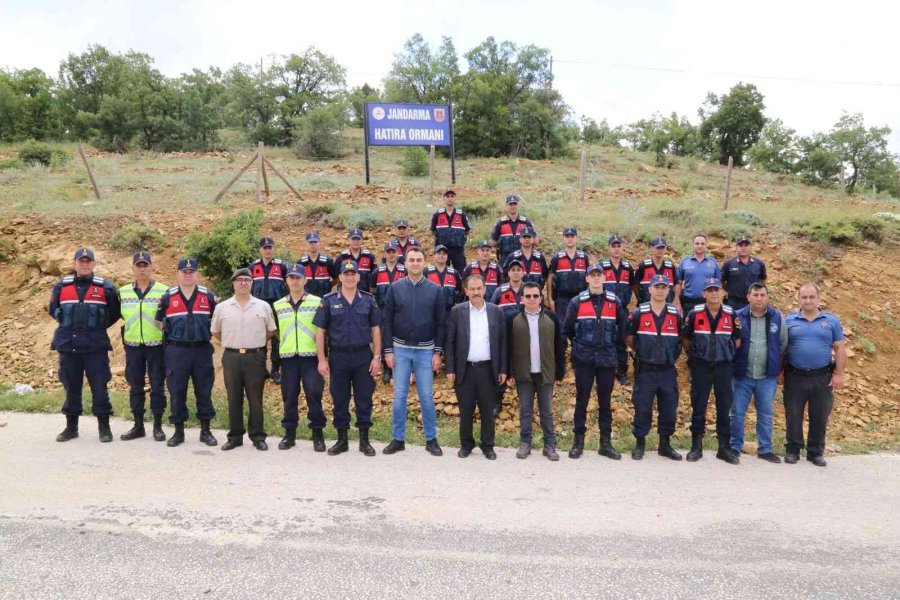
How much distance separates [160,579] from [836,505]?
4926mm

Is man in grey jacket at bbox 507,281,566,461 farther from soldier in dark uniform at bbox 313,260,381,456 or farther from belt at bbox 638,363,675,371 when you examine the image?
soldier in dark uniform at bbox 313,260,381,456

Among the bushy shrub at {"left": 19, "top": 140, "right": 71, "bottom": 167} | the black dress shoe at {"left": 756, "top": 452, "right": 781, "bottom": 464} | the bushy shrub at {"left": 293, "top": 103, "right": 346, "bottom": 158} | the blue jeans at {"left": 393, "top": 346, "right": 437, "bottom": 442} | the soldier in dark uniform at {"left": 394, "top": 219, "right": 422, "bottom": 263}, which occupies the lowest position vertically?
the black dress shoe at {"left": 756, "top": 452, "right": 781, "bottom": 464}

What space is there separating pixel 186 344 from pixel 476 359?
2.92 m

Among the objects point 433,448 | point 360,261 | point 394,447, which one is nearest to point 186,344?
point 394,447

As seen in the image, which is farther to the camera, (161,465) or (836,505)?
(161,465)

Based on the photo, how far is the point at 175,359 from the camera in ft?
19.1

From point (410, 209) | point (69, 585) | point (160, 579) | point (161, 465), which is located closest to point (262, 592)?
point (160, 579)

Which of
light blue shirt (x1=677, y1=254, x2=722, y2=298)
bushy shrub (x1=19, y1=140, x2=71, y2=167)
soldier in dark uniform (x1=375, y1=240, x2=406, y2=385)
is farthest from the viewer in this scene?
bushy shrub (x1=19, y1=140, x2=71, y2=167)

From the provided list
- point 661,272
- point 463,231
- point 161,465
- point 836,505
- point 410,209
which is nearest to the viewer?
point 836,505

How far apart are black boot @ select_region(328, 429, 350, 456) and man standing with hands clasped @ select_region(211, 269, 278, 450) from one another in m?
0.68

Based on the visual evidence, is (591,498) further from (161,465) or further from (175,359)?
(175,359)

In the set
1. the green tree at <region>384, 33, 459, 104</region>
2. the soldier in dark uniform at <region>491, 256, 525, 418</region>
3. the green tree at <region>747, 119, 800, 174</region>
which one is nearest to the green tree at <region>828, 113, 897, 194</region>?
the green tree at <region>747, 119, 800, 174</region>

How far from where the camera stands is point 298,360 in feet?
19.2

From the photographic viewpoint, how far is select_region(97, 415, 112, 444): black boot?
19.2 ft
